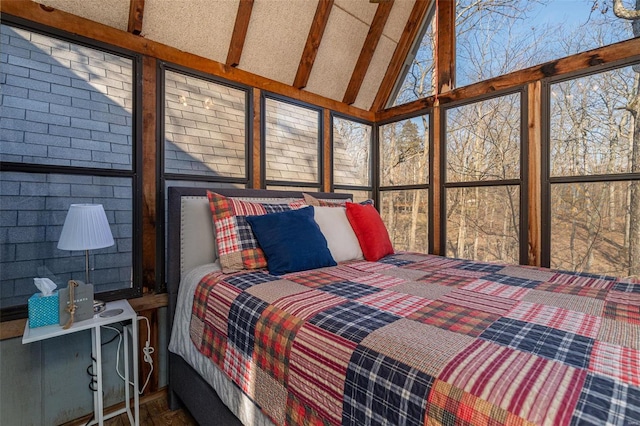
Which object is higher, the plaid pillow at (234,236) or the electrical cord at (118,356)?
the plaid pillow at (234,236)

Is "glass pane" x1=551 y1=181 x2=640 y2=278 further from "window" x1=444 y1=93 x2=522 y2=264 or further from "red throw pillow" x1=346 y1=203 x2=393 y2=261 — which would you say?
"red throw pillow" x1=346 y1=203 x2=393 y2=261

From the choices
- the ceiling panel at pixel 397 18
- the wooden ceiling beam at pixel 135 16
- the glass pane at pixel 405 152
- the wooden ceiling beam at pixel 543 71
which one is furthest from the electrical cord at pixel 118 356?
the ceiling panel at pixel 397 18

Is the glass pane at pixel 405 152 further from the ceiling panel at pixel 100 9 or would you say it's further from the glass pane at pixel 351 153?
the ceiling panel at pixel 100 9

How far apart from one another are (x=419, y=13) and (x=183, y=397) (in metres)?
4.12

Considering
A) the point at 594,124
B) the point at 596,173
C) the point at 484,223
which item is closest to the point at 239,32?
the point at 484,223

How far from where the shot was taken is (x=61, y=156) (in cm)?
190

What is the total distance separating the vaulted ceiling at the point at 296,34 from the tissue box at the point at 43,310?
5.66 ft

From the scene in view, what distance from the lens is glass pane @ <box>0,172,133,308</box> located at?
5.70ft

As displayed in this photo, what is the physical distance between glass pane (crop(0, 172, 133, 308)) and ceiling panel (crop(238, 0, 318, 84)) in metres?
Result: 1.54

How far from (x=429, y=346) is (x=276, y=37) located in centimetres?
286

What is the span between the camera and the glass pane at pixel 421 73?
348cm

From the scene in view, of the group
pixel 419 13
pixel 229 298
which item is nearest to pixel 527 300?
pixel 229 298

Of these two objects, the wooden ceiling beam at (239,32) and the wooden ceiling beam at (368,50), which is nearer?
the wooden ceiling beam at (239,32)

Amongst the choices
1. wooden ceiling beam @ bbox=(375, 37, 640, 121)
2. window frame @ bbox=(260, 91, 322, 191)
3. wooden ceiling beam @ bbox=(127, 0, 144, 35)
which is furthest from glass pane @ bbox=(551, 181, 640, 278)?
wooden ceiling beam @ bbox=(127, 0, 144, 35)
